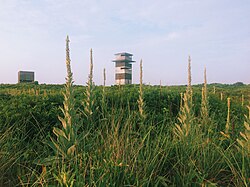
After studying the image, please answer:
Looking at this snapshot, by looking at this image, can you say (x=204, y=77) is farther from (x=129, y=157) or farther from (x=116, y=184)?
(x=116, y=184)

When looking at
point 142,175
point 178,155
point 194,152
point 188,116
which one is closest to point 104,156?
point 142,175

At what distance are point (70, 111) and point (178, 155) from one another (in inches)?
69.2

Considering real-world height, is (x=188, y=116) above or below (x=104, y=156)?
above

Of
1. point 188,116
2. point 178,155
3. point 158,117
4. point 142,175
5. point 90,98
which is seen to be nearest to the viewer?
point 142,175

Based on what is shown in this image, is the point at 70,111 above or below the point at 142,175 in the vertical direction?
above

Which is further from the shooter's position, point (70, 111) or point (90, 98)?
point (90, 98)

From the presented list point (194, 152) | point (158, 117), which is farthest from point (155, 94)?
point (194, 152)

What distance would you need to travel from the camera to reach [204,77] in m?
5.29

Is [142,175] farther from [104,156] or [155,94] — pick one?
[155,94]

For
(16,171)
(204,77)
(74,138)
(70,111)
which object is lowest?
(16,171)

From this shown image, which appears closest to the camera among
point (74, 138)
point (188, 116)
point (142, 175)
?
point (142, 175)

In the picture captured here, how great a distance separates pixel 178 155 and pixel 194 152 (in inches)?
11.9

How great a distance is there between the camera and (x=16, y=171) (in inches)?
146

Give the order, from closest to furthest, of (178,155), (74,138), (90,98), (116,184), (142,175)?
(116,184) < (142,175) < (74,138) < (178,155) < (90,98)
